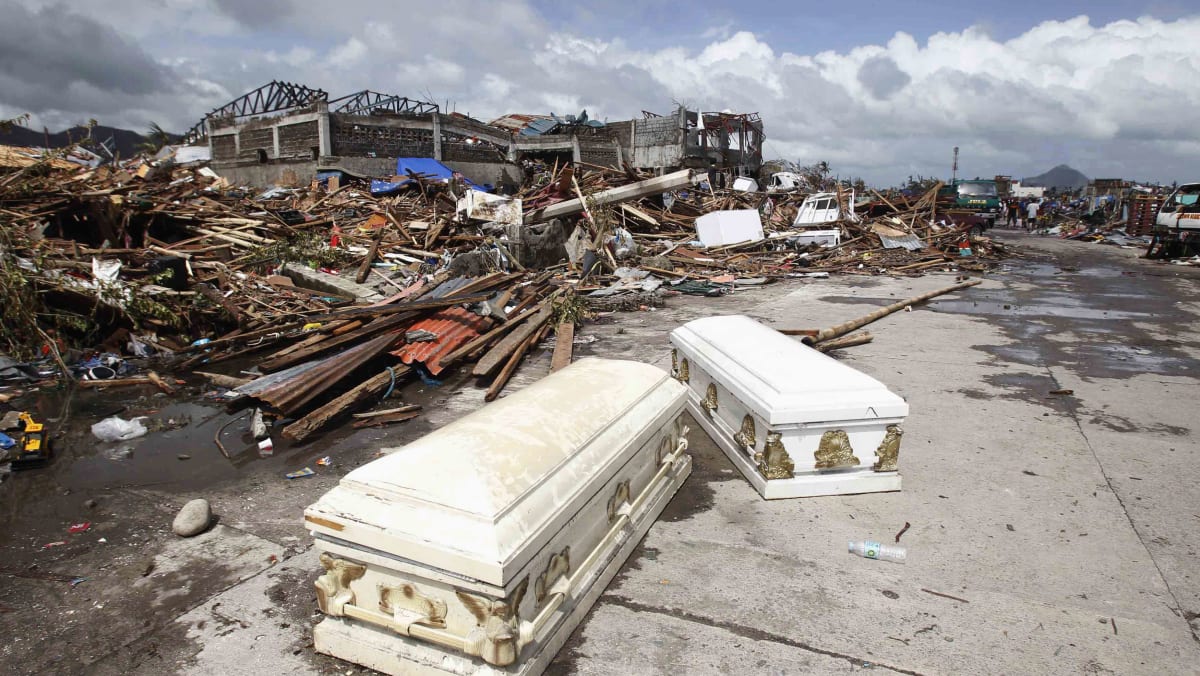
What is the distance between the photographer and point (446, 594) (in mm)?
2131

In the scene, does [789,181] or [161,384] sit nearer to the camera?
[161,384]

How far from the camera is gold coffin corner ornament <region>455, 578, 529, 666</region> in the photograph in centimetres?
205

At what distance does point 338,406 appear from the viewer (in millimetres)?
4945

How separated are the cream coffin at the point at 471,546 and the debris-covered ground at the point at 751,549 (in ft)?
0.80

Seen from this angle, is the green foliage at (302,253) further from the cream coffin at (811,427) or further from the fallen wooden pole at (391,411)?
the cream coffin at (811,427)

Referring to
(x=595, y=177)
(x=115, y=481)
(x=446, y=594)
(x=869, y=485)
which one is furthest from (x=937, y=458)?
(x=595, y=177)

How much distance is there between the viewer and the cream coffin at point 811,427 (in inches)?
138

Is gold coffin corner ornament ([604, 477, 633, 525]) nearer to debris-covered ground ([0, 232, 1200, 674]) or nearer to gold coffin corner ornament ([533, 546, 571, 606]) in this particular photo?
debris-covered ground ([0, 232, 1200, 674])

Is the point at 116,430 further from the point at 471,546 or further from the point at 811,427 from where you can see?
the point at 811,427

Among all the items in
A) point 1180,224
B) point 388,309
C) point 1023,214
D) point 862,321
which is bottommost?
point 862,321

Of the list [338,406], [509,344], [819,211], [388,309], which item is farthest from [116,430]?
[819,211]

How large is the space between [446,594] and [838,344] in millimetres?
5888

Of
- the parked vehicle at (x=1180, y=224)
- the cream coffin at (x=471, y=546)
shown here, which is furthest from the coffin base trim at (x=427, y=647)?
the parked vehicle at (x=1180, y=224)

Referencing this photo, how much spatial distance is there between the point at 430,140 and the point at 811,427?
23.5 metres
